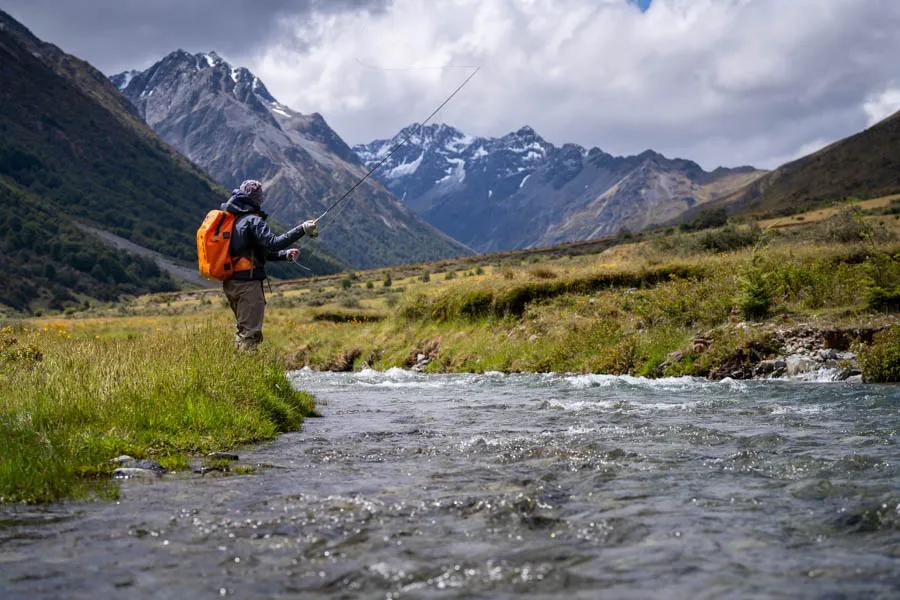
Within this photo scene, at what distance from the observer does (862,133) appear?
182875 millimetres

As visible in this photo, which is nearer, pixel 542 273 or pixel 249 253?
pixel 249 253

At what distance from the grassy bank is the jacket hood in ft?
7.29

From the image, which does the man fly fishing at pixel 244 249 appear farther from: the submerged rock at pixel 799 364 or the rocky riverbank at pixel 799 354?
the submerged rock at pixel 799 364

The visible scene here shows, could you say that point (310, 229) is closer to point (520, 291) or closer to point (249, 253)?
point (249, 253)

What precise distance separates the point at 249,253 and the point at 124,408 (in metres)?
4.76

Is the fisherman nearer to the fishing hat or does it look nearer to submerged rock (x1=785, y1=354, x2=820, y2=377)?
the fishing hat

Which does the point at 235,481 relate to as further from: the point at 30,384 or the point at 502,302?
the point at 502,302

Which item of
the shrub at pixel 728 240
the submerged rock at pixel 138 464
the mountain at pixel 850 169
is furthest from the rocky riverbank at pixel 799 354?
the mountain at pixel 850 169

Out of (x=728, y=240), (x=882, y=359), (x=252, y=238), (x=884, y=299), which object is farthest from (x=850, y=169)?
(x=252, y=238)

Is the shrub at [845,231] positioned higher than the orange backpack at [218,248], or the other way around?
the shrub at [845,231]

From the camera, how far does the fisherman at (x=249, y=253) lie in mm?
12820

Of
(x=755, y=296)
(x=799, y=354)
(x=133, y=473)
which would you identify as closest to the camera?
(x=133, y=473)

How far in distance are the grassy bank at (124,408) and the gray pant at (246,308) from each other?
68 centimetres

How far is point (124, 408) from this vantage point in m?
8.86
